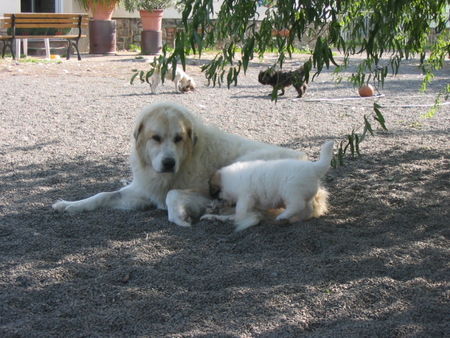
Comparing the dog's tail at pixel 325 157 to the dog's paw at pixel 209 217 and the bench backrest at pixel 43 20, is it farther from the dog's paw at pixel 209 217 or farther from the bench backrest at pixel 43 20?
the bench backrest at pixel 43 20

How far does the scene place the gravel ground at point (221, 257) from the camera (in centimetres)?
355

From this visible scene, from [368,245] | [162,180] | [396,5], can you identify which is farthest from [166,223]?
[396,5]

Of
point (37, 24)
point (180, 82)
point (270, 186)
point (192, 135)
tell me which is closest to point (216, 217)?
point (270, 186)

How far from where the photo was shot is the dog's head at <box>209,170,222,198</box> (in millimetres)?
5543

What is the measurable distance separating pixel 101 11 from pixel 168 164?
17931mm

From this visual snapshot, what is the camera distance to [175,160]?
18.2 feet

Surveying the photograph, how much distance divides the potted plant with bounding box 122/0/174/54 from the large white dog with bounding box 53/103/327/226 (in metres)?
17.0

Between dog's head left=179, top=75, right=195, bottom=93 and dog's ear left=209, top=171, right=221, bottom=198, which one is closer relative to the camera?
dog's ear left=209, top=171, right=221, bottom=198

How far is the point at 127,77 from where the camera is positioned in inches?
638

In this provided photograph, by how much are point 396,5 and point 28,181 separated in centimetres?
414

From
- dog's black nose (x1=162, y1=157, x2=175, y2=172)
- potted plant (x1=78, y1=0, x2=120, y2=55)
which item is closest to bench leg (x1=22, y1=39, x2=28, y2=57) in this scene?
potted plant (x1=78, y1=0, x2=120, y2=55)

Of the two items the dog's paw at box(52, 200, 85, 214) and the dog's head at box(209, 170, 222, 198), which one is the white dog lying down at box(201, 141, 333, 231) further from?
A: the dog's paw at box(52, 200, 85, 214)

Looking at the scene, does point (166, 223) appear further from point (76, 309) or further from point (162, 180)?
point (76, 309)

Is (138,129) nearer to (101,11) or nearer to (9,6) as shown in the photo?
(101,11)
